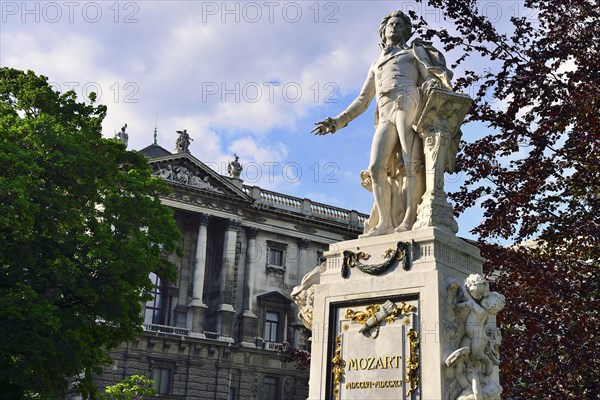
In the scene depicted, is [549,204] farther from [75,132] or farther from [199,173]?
[199,173]

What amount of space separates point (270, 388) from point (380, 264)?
145 ft

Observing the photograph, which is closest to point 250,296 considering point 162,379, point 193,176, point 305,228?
point 305,228

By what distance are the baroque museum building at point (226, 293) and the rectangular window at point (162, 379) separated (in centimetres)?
6

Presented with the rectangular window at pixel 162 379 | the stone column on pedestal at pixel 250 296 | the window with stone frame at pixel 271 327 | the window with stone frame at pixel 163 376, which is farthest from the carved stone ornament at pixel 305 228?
the rectangular window at pixel 162 379

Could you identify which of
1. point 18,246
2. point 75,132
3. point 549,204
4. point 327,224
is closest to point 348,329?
point 549,204

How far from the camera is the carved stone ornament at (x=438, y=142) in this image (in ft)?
29.4

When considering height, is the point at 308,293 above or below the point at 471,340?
above

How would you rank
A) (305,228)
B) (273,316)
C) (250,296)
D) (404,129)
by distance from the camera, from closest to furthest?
(404,129)
(250,296)
(273,316)
(305,228)

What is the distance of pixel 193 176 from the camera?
51812 mm

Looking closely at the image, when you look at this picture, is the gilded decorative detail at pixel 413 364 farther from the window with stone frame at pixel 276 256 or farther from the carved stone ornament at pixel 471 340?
the window with stone frame at pixel 276 256

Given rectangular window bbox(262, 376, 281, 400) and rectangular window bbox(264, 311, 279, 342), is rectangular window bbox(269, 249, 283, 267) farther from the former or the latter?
rectangular window bbox(262, 376, 281, 400)

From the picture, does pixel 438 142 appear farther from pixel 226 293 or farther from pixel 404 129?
pixel 226 293

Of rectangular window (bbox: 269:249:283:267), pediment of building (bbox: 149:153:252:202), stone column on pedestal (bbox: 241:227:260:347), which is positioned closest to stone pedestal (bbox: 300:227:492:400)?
pediment of building (bbox: 149:153:252:202)

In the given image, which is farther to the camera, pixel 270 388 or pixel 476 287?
pixel 270 388
